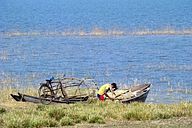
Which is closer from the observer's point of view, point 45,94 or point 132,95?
point 45,94

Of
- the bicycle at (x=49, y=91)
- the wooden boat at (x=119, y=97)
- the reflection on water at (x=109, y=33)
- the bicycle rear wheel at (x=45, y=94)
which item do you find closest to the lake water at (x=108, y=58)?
the reflection on water at (x=109, y=33)

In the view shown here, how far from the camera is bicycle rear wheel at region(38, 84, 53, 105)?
72.7 feet

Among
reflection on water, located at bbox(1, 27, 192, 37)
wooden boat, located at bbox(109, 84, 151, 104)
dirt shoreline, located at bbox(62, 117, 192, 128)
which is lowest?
wooden boat, located at bbox(109, 84, 151, 104)

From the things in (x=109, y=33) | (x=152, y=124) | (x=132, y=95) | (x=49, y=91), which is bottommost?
(x=132, y=95)

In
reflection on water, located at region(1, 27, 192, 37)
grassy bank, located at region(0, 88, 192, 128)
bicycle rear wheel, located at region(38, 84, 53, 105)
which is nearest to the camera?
grassy bank, located at region(0, 88, 192, 128)

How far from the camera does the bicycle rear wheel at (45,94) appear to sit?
22.2 m

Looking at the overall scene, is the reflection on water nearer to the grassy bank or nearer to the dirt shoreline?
the grassy bank

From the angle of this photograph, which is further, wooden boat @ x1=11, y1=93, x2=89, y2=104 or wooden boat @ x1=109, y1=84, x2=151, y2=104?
wooden boat @ x1=109, y1=84, x2=151, y2=104

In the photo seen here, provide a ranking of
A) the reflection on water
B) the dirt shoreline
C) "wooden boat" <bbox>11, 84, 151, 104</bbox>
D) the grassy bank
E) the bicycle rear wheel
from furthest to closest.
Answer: the reflection on water, "wooden boat" <bbox>11, 84, 151, 104</bbox>, the bicycle rear wheel, the grassy bank, the dirt shoreline

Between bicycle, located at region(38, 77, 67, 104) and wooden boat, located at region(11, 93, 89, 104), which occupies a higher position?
bicycle, located at region(38, 77, 67, 104)

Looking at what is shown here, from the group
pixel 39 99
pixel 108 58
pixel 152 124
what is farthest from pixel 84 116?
pixel 108 58

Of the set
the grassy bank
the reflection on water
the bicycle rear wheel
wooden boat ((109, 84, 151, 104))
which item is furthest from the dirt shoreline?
the reflection on water

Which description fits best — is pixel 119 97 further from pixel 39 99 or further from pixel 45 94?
pixel 39 99

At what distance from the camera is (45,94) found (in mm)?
22938
